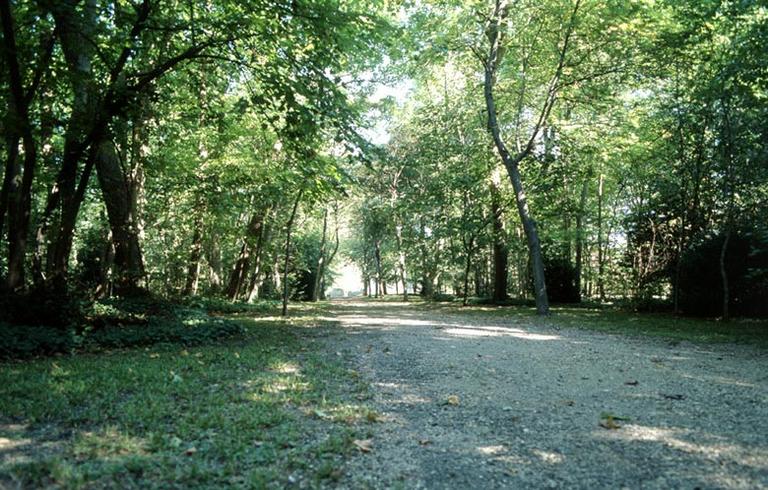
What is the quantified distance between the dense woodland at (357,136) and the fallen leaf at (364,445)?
17.2 ft

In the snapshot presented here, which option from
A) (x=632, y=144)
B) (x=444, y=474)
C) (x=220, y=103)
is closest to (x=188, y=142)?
(x=220, y=103)

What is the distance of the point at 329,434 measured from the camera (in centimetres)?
346

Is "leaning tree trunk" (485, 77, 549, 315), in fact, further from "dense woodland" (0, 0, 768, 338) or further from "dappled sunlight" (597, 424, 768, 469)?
"dappled sunlight" (597, 424, 768, 469)

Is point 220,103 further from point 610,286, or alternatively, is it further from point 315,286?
point 315,286

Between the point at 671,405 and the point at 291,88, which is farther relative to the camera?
the point at 291,88

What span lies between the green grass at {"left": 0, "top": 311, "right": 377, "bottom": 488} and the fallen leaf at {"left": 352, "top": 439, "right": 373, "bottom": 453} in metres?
0.04

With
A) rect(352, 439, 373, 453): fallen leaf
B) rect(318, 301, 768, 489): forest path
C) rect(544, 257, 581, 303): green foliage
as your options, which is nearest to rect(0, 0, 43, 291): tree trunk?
rect(318, 301, 768, 489): forest path

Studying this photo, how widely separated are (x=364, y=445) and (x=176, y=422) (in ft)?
4.88

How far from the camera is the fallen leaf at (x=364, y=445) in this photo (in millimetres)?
3189

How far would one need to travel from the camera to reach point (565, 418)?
12.6ft

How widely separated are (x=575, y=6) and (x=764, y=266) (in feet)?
27.1

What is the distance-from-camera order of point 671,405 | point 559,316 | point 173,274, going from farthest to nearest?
point 173,274 → point 559,316 → point 671,405

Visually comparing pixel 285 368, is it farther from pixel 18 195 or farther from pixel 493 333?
pixel 18 195

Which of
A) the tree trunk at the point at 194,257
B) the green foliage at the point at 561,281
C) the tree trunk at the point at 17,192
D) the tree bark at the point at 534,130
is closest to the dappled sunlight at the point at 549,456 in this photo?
the tree trunk at the point at 17,192
